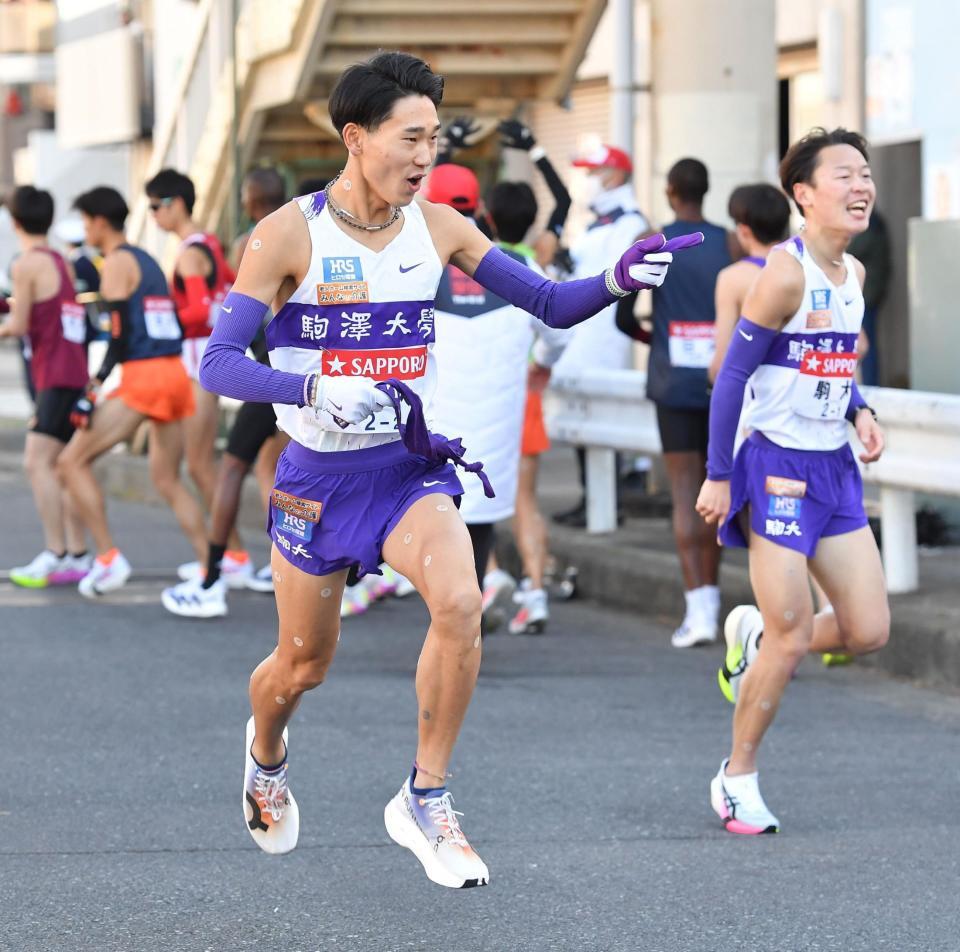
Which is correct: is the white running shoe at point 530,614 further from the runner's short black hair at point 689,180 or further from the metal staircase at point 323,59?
the metal staircase at point 323,59

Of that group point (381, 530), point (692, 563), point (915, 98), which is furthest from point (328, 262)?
point (915, 98)

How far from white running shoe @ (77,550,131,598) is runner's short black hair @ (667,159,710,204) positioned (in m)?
3.42

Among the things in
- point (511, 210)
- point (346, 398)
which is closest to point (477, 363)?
point (511, 210)

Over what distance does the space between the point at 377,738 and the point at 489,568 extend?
103 inches

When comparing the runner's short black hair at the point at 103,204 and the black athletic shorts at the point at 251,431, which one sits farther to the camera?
the runner's short black hair at the point at 103,204

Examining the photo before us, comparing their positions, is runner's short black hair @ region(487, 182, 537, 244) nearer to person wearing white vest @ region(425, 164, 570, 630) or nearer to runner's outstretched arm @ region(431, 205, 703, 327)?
person wearing white vest @ region(425, 164, 570, 630)

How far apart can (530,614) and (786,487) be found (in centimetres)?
392

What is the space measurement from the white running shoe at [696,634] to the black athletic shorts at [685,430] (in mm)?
755

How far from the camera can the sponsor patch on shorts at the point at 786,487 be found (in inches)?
249

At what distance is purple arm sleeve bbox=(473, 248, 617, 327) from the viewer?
17.3 feet

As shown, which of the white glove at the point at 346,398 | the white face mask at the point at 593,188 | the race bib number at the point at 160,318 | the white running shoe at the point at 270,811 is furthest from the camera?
the white face mask at the point at 593,188

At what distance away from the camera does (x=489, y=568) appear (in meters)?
10.2

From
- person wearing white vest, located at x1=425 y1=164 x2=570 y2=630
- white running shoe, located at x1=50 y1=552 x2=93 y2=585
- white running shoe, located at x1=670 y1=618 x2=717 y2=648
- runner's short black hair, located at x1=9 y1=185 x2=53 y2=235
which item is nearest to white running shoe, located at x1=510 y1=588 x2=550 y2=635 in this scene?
white running shoe, located at x1=670 y1=618 x2=717 y2=648

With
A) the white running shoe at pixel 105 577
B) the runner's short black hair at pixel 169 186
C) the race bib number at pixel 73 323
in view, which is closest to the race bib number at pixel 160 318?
the runner's short black hair at pixel 169 186
